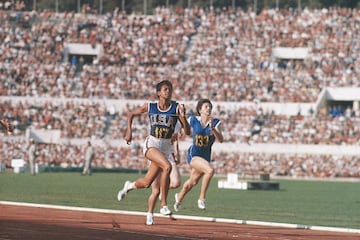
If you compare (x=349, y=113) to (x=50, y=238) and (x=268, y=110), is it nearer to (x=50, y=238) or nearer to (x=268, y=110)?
(x=268, y=110)

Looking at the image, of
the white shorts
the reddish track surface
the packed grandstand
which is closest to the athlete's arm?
the white shorts

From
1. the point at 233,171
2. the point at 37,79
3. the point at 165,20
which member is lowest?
the point at 233,171

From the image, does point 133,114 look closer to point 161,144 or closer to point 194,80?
point 161,144

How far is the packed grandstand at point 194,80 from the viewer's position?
57438mm

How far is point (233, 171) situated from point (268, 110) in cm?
617

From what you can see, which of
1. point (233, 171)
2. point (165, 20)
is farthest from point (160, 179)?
point (165, 20)

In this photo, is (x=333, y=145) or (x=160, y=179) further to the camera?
(x=333, y=145)

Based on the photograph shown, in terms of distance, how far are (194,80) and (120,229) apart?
153 ft

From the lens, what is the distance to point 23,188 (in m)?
32.4

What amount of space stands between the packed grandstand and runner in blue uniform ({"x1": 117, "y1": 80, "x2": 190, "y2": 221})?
33.9 metres

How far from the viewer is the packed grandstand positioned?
57438 millimetres

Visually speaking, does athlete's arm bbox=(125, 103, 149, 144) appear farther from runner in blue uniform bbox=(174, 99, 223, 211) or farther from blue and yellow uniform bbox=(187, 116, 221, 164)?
blue and yellow uniform bbox=(187, 116, 221, 164)

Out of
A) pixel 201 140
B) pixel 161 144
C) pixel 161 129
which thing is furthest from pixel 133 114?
pixel 201 140

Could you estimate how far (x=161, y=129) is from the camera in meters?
18.0
